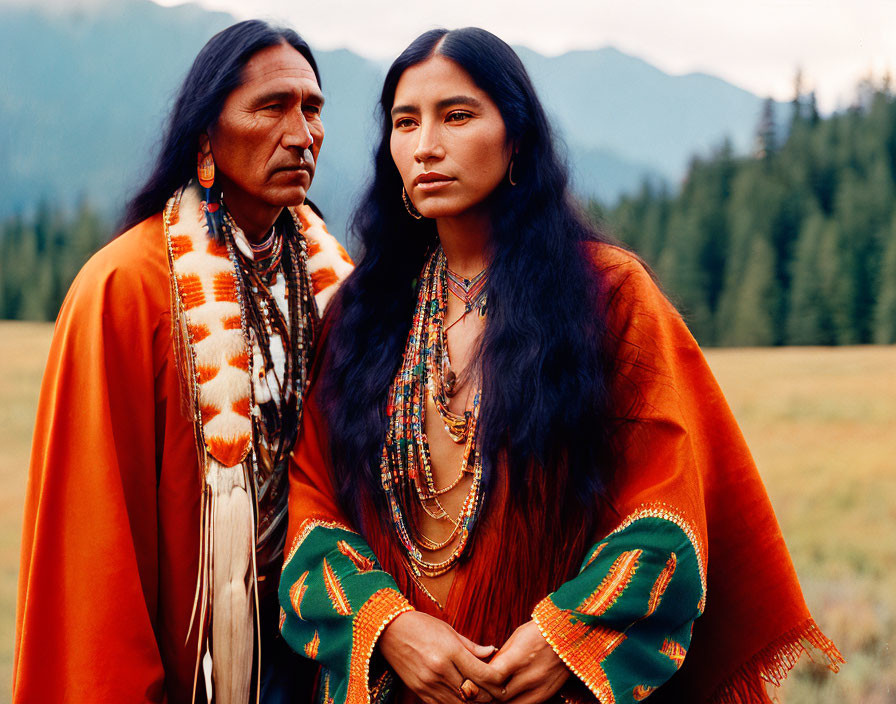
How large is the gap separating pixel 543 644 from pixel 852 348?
20397 millimetres

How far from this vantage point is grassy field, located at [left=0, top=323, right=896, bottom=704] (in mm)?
5762

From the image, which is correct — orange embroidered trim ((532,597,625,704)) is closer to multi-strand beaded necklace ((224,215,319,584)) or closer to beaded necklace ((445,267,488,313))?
beaded necklace ((445,267,488,313))

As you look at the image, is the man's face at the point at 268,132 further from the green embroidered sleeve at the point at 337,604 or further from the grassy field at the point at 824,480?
the grassy field at the point at 824,480

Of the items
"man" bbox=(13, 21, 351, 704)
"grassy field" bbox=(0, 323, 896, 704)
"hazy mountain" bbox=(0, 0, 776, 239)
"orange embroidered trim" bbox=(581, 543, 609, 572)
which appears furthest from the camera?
"hazy mountain" bbox=(0, 0, 776, 239)

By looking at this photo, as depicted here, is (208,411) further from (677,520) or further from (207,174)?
(677,520)

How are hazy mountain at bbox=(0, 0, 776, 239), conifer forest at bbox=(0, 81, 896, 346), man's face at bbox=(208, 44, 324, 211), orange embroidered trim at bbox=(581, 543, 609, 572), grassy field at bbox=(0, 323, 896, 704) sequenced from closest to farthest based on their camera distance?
1. orange embroidered trim at bbox=(581, 543, 609, 572)
2. man's face at bbox=(208, 44, 324, 211)
3. grassy field at bbox=(0, 323, 896, 704)
4. conifer forest at bbox=(0, 81, 896, 346)
5. hazy mountain at bbox=(0, 0, 776, 239)

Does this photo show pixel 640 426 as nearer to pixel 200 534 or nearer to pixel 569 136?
pixel 569 136

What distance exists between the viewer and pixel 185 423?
247 centimetres

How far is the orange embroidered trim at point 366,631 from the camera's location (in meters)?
2.12

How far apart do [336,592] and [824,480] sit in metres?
9.75

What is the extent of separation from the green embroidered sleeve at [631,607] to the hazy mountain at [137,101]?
52.7 ft

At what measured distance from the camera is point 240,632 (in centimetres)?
247

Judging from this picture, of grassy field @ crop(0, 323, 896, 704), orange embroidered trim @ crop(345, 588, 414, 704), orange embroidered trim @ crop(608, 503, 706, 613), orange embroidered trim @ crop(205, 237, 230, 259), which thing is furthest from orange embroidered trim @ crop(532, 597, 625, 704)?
grassy field @ crop(0, 323, 896, 704)

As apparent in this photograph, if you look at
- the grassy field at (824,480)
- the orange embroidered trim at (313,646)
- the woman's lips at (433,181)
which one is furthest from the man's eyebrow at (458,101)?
the grassy field at (824,480)
